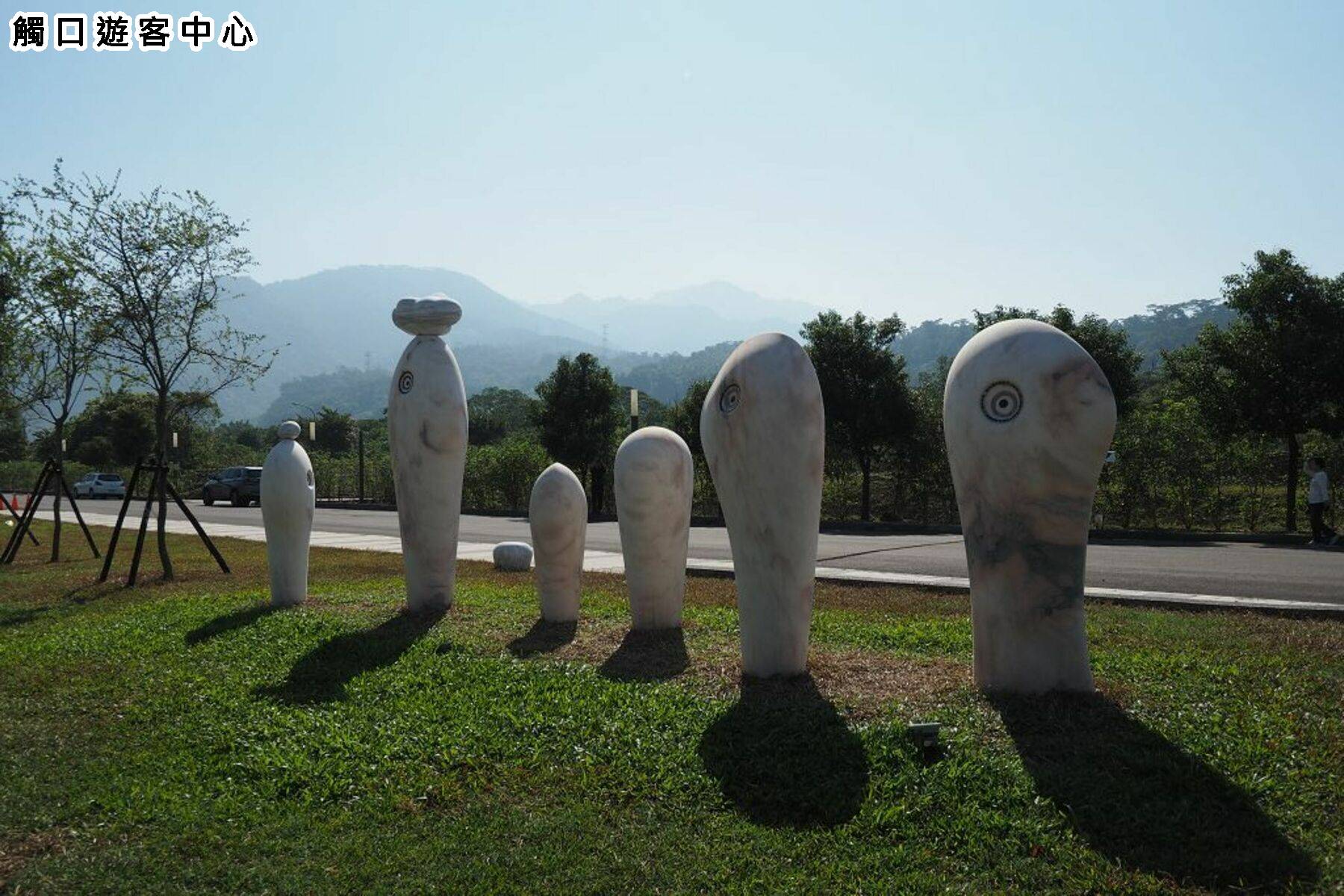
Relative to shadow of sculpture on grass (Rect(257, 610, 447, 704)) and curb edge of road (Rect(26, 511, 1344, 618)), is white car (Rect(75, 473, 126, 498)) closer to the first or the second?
curb edge of road (Rect(26, 511, 1344, 618))

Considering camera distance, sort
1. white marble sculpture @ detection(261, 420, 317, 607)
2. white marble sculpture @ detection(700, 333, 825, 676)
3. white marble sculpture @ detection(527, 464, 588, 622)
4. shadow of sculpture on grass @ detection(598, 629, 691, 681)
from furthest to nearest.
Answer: white marble sculpture @ detection(261, 420, 317, 607)
white marble sculpture @ detection(527, 464, 588, 622)
shadow of sculpture on grass @ detection(598, 629, 691, 681)
white marble sculpture @ detection(700, 333, 825, 676)

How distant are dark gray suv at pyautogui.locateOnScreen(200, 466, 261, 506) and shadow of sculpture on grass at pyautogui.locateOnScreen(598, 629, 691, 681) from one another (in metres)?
28.8

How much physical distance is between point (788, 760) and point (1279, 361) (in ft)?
54.2

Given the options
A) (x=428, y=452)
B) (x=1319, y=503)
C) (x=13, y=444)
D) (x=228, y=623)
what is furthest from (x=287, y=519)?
(x=13, y=444)

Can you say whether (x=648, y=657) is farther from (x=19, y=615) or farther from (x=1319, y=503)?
(x=1319, y=503)

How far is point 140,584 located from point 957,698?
10.3 metres

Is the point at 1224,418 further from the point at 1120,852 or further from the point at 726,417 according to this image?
the point at 1120,852

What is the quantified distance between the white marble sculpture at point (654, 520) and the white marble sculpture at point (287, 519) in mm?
3881

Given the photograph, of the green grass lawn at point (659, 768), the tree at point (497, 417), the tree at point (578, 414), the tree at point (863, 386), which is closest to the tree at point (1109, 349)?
the tree at point (863, 386)

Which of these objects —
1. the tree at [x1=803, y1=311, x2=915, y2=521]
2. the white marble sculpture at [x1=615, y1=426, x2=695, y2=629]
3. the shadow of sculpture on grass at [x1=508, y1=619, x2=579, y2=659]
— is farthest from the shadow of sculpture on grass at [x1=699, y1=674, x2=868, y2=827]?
the tree at [x1=803, y1=311, x2=915, y2=521]

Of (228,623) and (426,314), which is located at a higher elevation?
(426,314)

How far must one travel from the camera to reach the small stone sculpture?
13.3m

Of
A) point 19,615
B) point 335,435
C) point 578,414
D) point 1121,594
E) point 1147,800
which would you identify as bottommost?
point 19,615

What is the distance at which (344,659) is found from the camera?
24.1ft
